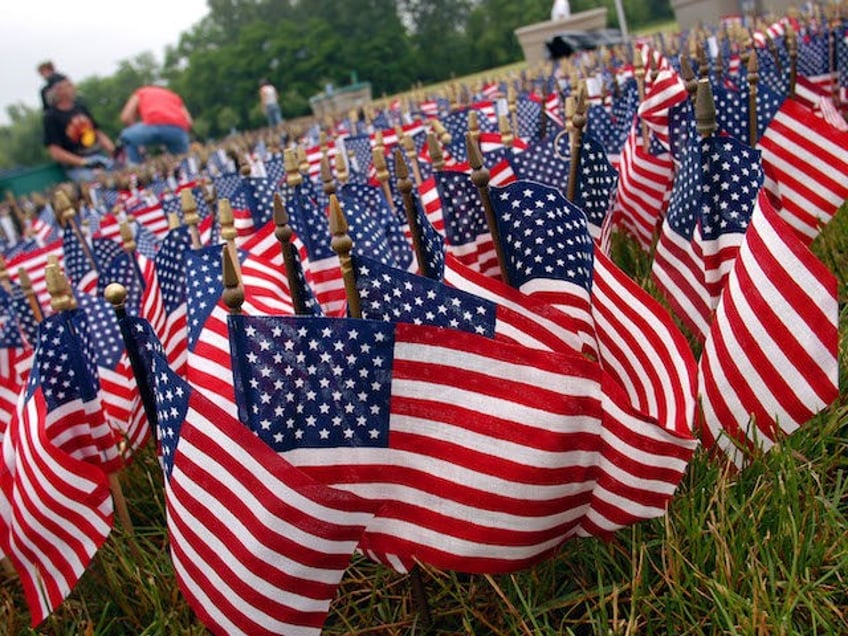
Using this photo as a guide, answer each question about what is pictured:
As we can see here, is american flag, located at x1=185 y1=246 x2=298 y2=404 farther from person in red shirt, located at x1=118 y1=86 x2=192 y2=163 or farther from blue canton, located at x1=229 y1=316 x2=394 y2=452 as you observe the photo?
person in red shirt, located at x1=118 y1=86 x2=192 y2=163

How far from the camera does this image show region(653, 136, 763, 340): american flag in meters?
2.88

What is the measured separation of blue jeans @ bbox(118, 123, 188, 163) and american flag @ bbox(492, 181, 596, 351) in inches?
674

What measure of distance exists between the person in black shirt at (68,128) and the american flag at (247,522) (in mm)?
12945

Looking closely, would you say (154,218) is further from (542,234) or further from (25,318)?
(542,234)

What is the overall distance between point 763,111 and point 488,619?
266cm

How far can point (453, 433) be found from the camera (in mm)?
2074

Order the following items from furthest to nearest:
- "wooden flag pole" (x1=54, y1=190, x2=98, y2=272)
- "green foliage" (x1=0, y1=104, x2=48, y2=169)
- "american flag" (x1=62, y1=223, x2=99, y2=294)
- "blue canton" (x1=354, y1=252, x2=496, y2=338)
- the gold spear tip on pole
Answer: "green foliage" (x1=0, y1=104, x2=48, y2=169) → "american flag" (x1=62, y1=223, x2=99, y2=294) → "wooden flag pole" (x1=54, y1=190, x2=98, y2=272) → the gold spear tip on pole → "blue canton" (x1=354, y1=252, x2=496, y2=338)

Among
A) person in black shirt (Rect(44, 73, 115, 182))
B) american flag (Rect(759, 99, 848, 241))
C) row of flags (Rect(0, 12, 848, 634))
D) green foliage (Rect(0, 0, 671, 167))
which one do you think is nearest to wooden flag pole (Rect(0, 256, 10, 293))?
row of flags (Rect(0, 12, 848, 634))

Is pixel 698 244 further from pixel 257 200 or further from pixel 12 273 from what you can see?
pixel 12 273

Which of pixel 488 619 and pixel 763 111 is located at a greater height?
pixel 763 111

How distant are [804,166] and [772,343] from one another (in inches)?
64.0

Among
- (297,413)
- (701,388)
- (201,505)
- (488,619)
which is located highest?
(297,413)

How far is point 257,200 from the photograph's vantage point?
4.74m

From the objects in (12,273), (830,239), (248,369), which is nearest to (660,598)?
(248,369)
